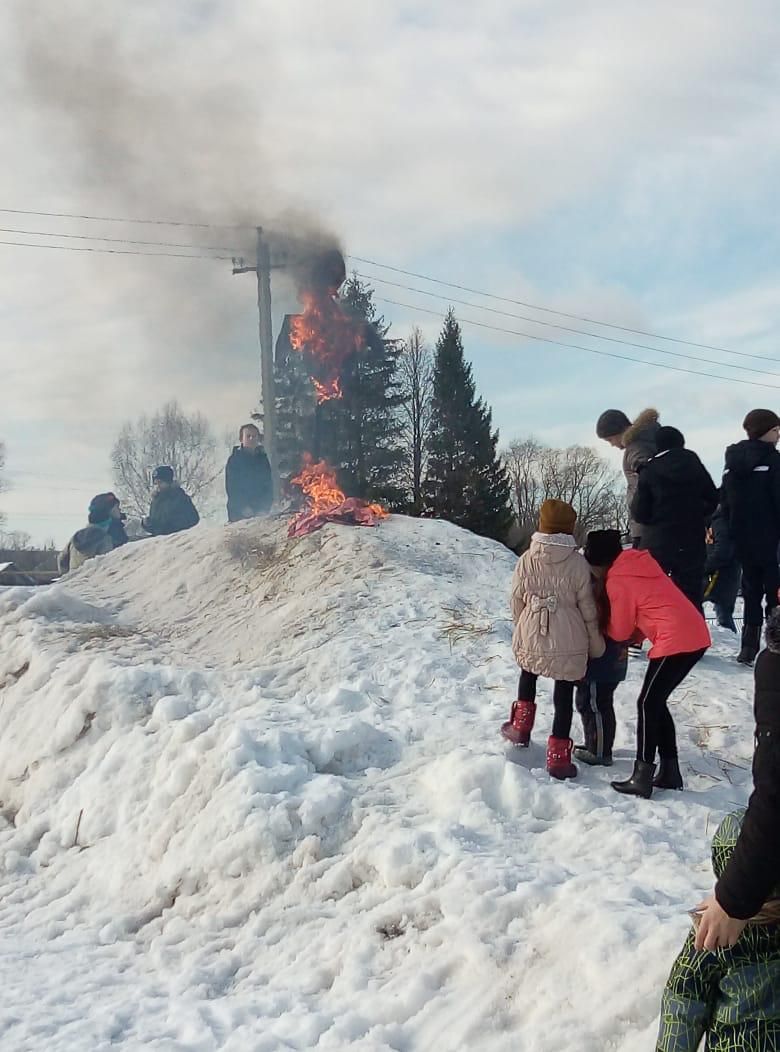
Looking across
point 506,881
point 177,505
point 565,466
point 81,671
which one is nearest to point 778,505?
point 506,881

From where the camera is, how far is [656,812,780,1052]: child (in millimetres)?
2305

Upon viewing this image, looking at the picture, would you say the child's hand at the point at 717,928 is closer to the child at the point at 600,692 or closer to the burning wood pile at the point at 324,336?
the child at the point at 600,692

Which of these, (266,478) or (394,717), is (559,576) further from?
(266,478)

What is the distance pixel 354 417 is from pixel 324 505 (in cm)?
1217

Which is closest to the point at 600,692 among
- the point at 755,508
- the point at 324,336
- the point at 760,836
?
the point at 755,508

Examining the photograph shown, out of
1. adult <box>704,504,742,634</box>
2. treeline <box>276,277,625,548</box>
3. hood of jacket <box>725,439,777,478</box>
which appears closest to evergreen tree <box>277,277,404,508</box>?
treeline <box>276,277,625,548</box>

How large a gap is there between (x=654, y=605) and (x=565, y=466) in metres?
55.3

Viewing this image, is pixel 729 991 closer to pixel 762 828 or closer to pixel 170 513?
pixel 762 828

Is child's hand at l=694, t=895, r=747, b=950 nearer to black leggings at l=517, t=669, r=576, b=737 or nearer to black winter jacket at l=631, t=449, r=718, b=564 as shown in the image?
black leggings at l=517, t=669, r=576, b=737

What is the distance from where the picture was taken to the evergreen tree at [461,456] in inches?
1072

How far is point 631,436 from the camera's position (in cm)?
736

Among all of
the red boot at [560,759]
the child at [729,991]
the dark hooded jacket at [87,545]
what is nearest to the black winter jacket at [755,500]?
A: the red boot at [560,759]

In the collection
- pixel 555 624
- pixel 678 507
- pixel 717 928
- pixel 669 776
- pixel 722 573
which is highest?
pixel 678 507

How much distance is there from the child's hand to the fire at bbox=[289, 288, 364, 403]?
1273cm
